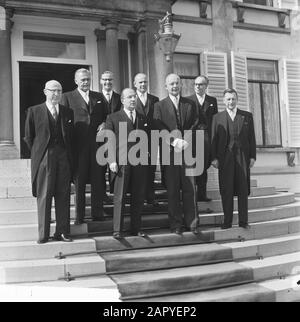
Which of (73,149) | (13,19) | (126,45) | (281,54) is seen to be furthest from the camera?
(281,54)

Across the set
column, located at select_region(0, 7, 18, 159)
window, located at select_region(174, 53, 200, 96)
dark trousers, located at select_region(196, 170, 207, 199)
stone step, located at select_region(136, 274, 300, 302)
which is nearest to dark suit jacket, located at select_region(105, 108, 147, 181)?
dark trousers, located at select_region(196, 170, 207, 199)

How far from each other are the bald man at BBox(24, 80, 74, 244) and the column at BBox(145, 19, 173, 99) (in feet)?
11.9

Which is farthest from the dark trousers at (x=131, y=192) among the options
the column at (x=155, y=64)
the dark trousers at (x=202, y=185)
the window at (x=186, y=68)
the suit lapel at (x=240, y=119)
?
the window at (x=186, y=68)

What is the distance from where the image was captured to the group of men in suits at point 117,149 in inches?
194

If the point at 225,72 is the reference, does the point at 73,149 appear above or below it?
below

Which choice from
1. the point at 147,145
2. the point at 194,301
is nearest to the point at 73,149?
the point at 147,145

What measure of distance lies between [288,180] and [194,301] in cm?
651

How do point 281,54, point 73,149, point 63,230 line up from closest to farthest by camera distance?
A: point 63,230 → point 73,149 → point 281,54

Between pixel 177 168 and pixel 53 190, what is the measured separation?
1.51 meters

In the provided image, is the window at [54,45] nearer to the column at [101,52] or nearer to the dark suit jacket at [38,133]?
the column at [101,52]

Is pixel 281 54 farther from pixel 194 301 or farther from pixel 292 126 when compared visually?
pixel 194 301

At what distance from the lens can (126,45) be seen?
8930mm

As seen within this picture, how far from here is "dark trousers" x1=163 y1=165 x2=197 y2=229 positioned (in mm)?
5281

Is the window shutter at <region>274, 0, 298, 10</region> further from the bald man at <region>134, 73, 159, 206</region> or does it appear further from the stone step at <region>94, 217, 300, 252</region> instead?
the stone step at <region>94, 217, 300, 252</region>
